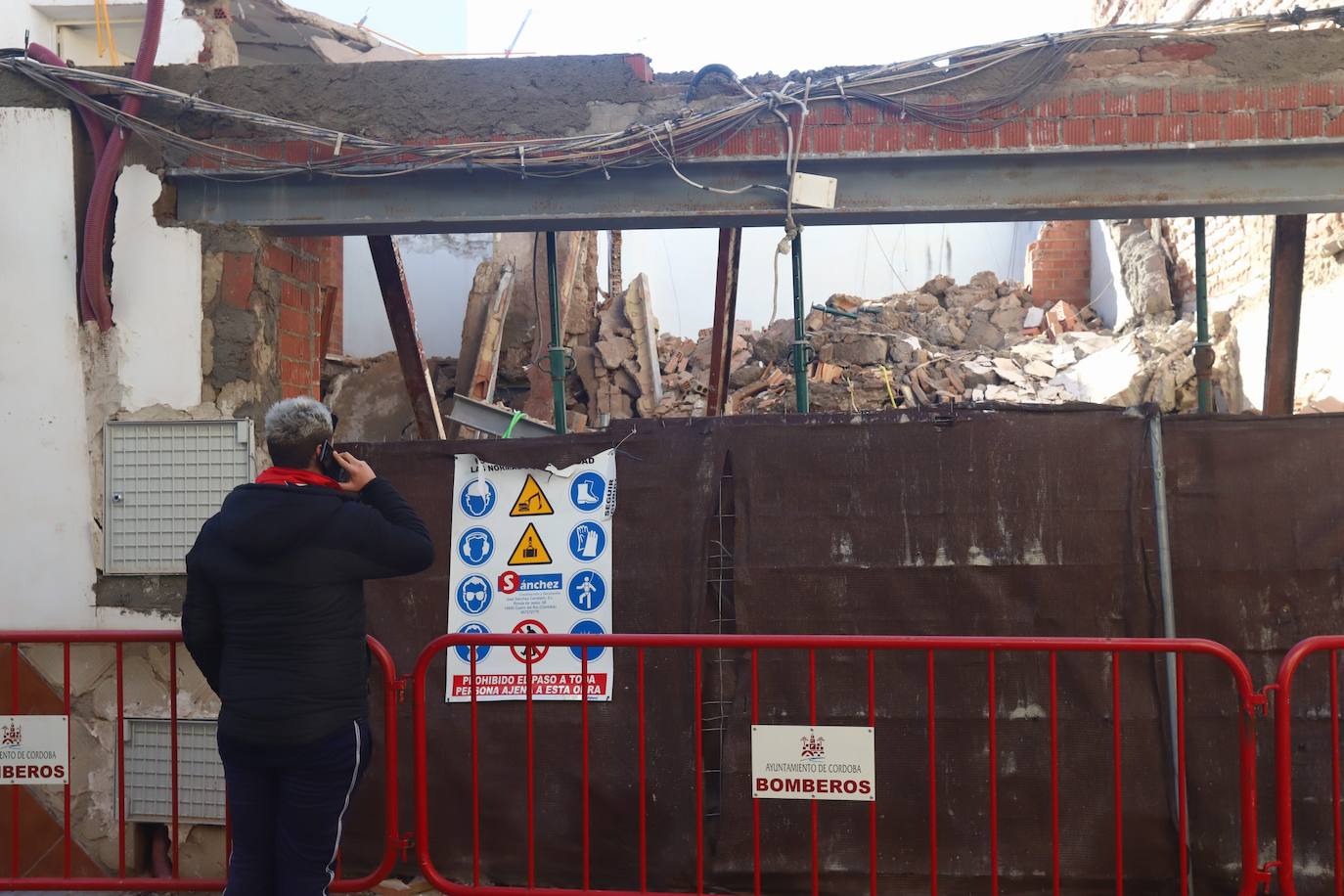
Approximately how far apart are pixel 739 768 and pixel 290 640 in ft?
7.95

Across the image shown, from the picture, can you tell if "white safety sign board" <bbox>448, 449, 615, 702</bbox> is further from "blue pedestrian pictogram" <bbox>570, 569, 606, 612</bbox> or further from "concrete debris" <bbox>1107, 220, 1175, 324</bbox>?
"concrete debris" <bbox>1107, 220, 1175, 324</bbox>

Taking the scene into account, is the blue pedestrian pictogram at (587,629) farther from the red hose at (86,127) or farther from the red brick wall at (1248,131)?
the red brick wall at (1248,131)

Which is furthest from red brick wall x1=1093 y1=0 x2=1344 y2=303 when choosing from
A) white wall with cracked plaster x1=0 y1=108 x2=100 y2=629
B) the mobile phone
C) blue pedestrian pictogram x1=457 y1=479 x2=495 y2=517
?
white wall with cracked plaster x1=0 y1=108 x2=100 y2=629

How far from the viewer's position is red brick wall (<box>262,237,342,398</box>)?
6277mm

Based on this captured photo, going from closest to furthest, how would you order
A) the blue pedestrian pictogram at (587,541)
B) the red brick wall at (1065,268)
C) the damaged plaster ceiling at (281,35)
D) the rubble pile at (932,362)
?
the blue pedestrian pictogram at (587,541), the rubble pile at (932,362), the damaged plaster ceiling at (281,35), the red brick wall at (1065,268)

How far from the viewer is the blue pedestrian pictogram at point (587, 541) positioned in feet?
18.2

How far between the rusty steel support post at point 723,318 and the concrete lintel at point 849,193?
3.00 feet

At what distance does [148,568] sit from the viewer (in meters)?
5.84

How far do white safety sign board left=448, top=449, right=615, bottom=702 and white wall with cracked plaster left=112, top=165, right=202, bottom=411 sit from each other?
1.55 m

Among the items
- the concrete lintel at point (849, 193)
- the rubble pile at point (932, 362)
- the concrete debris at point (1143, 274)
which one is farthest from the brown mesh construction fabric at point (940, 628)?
the concrete debris at point (1143, 274)

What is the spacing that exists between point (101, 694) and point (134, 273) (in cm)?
219

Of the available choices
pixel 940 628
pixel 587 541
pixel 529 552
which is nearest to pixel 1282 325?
pixel 940 628

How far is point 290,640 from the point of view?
142 inches

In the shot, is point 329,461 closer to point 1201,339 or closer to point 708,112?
point 708,112
